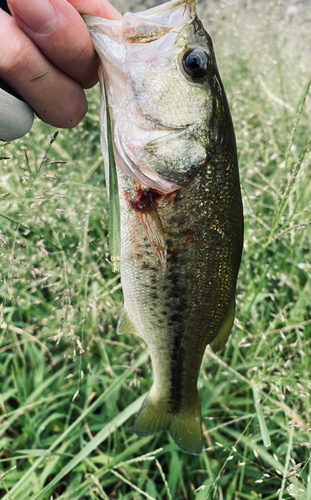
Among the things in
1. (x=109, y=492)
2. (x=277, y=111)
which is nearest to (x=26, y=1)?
(x=109, y=492)

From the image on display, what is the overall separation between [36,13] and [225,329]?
1.25 metres

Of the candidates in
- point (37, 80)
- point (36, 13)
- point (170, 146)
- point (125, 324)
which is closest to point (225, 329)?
point (125, 324)

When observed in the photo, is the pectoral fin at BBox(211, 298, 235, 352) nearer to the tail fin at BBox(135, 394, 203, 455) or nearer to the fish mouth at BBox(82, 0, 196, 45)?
the tail fin at BBox(135, 394, 203, 455)

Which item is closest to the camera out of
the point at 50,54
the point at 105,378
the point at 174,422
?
the point at 50,54

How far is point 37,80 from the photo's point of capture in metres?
1.15

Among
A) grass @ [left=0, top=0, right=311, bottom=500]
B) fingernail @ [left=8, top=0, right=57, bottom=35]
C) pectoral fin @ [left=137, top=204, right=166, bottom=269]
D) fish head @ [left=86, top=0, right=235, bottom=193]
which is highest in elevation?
fingernail @ [left=8, top=0, right=57, bottom=35]

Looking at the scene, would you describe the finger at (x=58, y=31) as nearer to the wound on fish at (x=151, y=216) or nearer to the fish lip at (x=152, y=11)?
the fish lip at (x=152, y=11)

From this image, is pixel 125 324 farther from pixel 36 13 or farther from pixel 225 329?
pixel 36 13

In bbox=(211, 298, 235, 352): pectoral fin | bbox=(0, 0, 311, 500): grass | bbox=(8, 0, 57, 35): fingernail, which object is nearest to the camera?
bbox=(8, 0, 57, 35): fingernail

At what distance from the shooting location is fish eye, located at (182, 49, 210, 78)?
46.8 inches

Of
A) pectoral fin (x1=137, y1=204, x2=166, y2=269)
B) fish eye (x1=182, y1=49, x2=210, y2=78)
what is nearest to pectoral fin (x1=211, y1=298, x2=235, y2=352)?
pectoral fin (x1=137, y1=204, x2=166, y2=269)

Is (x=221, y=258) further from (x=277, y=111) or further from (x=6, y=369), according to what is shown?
(x=277, y=111)

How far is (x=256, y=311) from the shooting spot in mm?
2311

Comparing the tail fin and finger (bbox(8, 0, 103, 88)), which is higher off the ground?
finger (bbox(8, 0, 103, 88))
